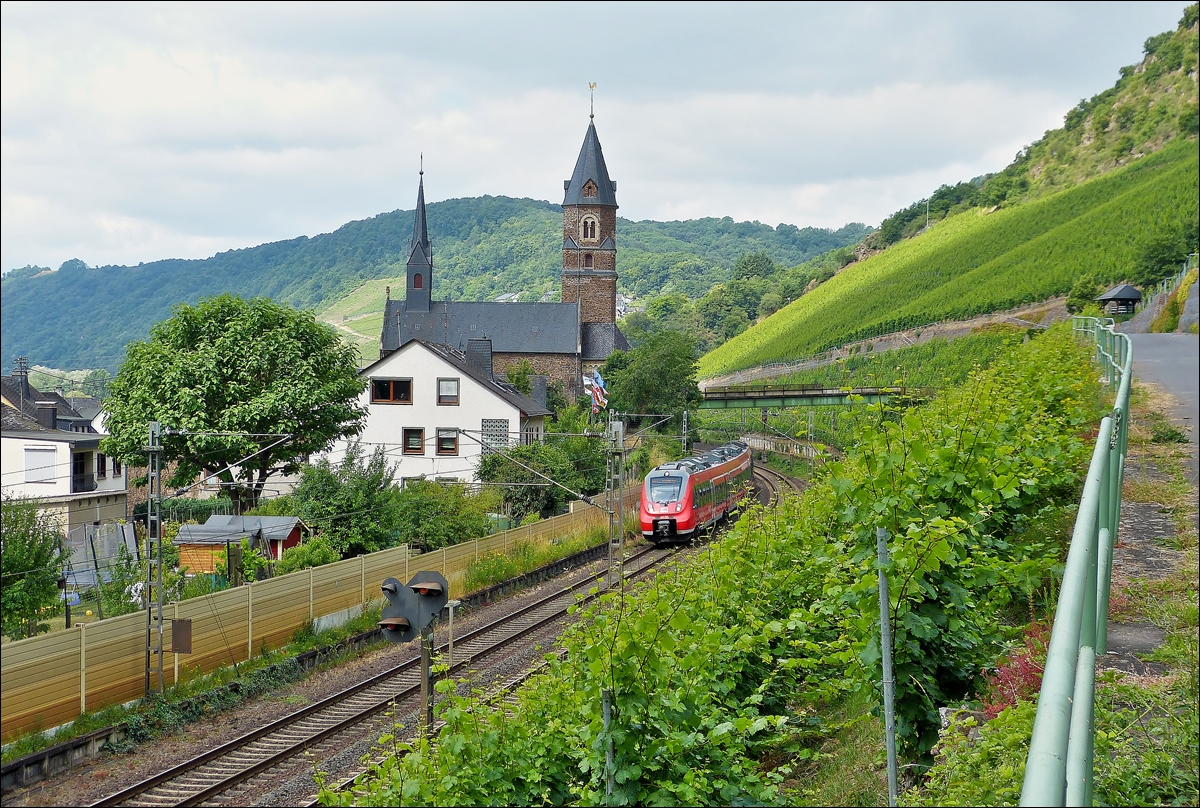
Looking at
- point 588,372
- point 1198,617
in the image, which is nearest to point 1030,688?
point 1198,617

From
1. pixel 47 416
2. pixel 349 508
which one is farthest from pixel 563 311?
pixel 349 508

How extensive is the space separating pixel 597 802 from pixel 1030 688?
3.12m

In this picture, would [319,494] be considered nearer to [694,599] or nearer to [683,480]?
[683,480]

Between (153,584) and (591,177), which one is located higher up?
(591,177)

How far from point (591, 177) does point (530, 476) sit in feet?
191

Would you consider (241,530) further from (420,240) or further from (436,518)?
(420,240)

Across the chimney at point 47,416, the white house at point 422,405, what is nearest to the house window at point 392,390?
the white house at point 422,405

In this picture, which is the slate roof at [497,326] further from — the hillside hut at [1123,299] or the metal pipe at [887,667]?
the metal pipe at [887,667]

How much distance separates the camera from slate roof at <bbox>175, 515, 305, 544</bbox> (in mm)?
31531

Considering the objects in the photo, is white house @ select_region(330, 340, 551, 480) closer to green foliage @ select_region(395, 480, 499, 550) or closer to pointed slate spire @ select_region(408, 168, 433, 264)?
green foliage @ select_region(395, 480, 499, 550)

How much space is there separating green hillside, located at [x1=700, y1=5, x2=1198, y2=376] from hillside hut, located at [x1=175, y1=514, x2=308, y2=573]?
3412 centimetres

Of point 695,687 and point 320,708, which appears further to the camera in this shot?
point 320,708

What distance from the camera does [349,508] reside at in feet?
94.7

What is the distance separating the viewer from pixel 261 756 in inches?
591
